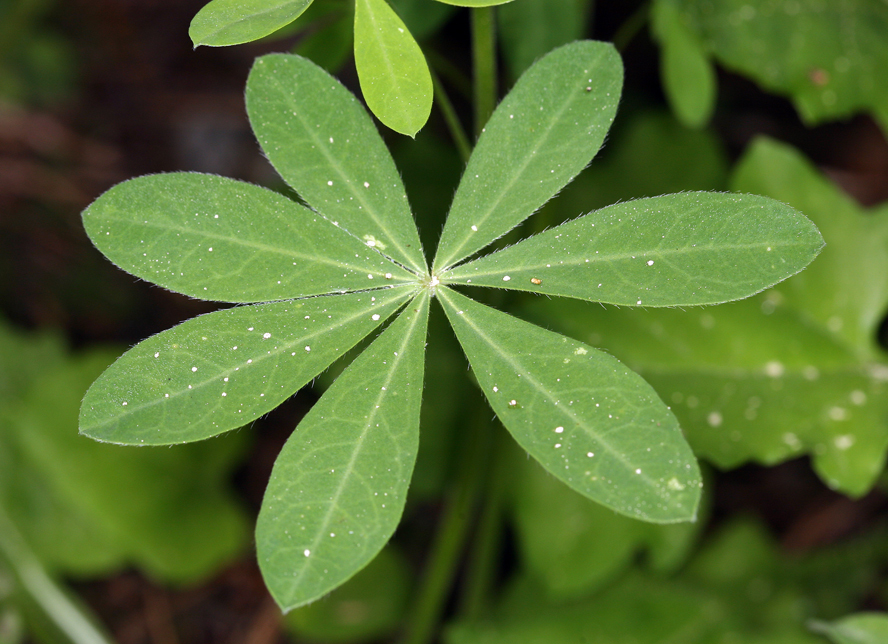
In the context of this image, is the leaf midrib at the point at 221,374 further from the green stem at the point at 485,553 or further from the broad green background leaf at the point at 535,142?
the green stem at the point at 485,553

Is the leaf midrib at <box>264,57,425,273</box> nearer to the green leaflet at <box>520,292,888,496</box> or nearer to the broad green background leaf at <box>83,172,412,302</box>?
the broad green background leaf at <box>83,172,412,302</box>

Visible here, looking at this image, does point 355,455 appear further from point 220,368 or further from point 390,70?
point 390,70

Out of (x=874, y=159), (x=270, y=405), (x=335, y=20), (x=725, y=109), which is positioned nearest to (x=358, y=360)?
(x=270, y=405)

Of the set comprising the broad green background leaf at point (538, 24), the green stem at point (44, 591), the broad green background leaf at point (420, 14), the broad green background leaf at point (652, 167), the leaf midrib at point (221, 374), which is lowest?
the green stem at point (44, 591)

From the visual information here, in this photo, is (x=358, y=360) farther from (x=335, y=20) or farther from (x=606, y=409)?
(x=335, y=20)

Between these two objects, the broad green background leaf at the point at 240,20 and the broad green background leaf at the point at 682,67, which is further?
the broad green background leaf at the point at 682,67

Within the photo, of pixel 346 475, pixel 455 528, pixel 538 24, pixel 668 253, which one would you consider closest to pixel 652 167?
pixel 538 24

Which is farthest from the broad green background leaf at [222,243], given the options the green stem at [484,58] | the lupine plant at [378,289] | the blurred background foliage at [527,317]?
the blurred background foliage at [527,317]
